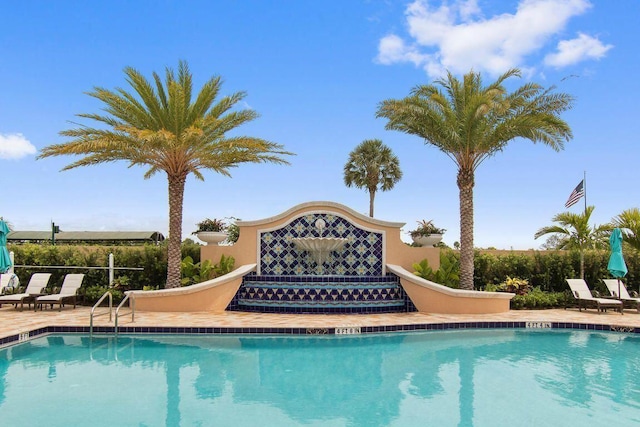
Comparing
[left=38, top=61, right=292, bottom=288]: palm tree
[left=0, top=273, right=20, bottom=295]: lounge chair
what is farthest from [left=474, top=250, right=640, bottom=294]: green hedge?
[left=0, top=273, right=20, bottom=295]: lounge chair

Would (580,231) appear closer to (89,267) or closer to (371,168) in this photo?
(89,267)

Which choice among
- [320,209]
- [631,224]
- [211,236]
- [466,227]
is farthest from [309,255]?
[631,224]

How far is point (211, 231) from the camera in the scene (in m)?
15.7

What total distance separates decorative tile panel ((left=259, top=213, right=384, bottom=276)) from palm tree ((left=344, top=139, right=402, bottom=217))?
19201 millimetres

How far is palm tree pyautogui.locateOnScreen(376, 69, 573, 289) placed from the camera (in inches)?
550

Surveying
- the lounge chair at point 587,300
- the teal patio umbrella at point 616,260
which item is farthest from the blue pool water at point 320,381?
the teal patio umbrella at point 616,260

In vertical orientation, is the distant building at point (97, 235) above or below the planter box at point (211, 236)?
above

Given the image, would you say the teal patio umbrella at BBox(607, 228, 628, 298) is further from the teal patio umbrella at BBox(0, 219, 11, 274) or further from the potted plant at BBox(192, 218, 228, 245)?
the teal patio umbrella at BBox(0, 219, 11, 274)

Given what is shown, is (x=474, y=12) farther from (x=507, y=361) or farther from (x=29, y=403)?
(x=29, y=403)

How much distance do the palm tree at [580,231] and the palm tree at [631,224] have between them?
0.37m

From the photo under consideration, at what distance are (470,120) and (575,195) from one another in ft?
20.5

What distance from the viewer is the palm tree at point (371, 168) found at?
34.2 meters

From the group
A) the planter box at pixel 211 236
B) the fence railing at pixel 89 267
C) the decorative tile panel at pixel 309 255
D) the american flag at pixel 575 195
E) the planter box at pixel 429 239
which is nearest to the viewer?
the fence railing at pixel 89 267

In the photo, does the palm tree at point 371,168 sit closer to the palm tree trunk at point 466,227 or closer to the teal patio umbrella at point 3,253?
the palm tree trunk at point 466,227
